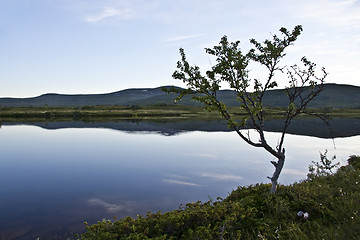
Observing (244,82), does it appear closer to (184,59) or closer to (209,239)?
(184,59)

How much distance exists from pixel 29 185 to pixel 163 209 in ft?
32.0

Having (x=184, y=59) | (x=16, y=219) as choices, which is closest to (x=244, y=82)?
(x=184, y=59)

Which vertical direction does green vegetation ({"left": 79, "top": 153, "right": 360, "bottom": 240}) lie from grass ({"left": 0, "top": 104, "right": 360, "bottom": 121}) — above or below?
below

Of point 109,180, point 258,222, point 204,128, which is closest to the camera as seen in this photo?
point 258,222

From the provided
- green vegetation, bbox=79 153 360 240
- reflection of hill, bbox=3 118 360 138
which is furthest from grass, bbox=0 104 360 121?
green vegetation, bbox=79 153 360 240

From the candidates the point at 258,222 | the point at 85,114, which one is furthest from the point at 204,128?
the point at 85,114

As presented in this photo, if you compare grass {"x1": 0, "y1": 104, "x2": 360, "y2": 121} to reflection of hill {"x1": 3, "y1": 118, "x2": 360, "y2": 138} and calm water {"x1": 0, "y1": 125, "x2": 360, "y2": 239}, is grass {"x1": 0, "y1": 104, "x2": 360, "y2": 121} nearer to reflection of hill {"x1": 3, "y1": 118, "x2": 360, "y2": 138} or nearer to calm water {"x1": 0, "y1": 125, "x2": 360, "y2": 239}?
reflection of hill {"x1": 3, "y1": 118, "x2": 360, "y2": 138}

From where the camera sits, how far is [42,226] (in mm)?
10953

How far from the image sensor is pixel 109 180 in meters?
18.0

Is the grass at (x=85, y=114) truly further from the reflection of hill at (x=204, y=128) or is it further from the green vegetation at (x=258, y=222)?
the green vegetation at (x=258, y=222)

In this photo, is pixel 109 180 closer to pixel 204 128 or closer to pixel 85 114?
pixel 204 128

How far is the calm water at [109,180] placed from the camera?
39.3 feet

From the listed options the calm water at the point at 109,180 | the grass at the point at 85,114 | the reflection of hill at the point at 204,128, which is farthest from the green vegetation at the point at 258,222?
the grass at the point at 85,114

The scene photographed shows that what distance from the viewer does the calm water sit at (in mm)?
11992
